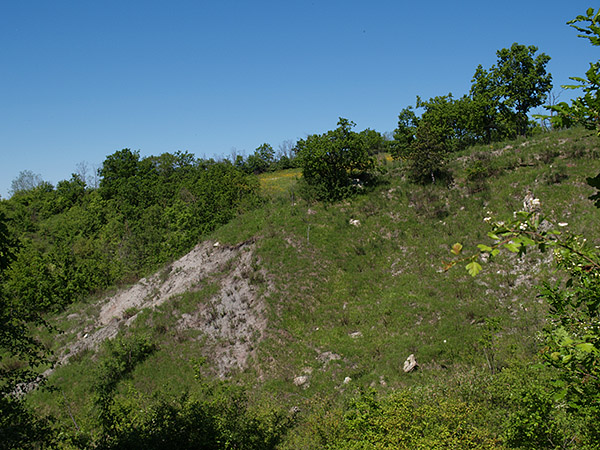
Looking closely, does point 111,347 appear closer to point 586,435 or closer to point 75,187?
point 586,435

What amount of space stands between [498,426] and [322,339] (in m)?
10.7

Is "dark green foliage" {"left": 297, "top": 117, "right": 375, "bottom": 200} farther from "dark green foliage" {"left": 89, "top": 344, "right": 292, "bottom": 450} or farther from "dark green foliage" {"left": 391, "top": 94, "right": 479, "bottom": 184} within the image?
"dark green foliage" {"left": 89, "top": 344, "right": 292, "bottom": 450}

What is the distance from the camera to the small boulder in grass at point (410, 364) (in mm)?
16934

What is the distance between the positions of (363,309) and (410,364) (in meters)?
5.36

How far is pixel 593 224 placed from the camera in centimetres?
1995

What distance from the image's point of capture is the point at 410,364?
17.1m

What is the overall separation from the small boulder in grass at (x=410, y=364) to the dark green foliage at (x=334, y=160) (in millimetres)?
16022

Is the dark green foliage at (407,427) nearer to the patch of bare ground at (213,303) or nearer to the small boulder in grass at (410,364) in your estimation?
the small boulder in grass at (410,364)

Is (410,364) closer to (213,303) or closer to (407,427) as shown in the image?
(407,427)

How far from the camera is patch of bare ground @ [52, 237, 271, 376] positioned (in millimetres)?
22153

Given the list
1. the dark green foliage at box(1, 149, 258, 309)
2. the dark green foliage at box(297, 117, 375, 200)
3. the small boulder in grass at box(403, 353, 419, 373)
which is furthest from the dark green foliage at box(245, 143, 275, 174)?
the small boulder in grass at box(403, 353, 419, 373)

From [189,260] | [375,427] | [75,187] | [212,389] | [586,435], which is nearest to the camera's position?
[586,435]

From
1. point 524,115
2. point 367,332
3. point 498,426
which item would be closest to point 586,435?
point 498,426

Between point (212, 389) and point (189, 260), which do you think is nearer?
point (212, 389)
